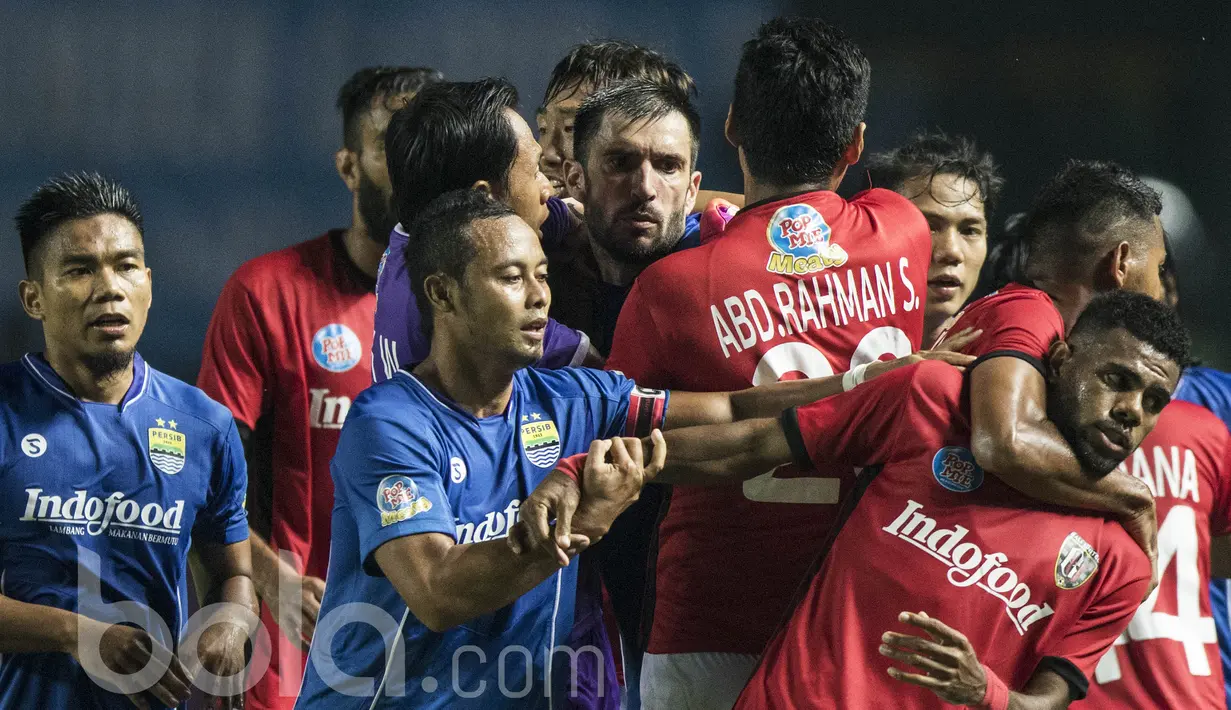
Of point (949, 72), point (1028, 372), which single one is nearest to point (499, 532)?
point (1028, 372)

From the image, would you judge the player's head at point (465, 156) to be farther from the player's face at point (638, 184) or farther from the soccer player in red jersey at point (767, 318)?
the soccer player in red jersey at point (767, 318)

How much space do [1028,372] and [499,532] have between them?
992 mm

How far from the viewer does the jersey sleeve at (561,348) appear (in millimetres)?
3020

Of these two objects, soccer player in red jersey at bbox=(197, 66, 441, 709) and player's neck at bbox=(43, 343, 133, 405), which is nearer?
player's neck at bbox=(43, 343, 133, 405)

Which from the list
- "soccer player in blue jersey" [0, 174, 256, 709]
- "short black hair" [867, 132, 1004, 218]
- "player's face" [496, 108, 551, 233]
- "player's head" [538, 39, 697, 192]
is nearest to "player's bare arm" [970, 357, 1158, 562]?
"player's face" [496, 108, 551, 233]

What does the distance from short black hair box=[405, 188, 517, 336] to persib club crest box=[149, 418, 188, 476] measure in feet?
2.96

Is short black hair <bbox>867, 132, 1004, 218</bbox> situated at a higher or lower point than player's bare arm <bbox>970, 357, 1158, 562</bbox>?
higher

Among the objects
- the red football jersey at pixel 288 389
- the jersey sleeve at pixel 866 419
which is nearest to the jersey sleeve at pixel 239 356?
the red football jersey at pixel 288 389

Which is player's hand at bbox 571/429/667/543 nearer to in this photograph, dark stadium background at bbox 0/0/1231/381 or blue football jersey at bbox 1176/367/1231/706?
blue football jersey at bbox 1176/367/1231/706

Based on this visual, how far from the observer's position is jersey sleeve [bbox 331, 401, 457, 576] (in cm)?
234

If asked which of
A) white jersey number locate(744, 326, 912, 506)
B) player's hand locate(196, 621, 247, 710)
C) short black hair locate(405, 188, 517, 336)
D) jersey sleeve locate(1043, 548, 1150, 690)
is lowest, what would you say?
jersey sleeve locate(1043, 548, 1150, 690)

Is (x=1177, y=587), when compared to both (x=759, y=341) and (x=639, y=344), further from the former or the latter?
(x=639, y=344)

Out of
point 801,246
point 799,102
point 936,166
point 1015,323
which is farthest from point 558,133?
point 1015,323

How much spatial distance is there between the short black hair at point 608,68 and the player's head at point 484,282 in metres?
1.21
